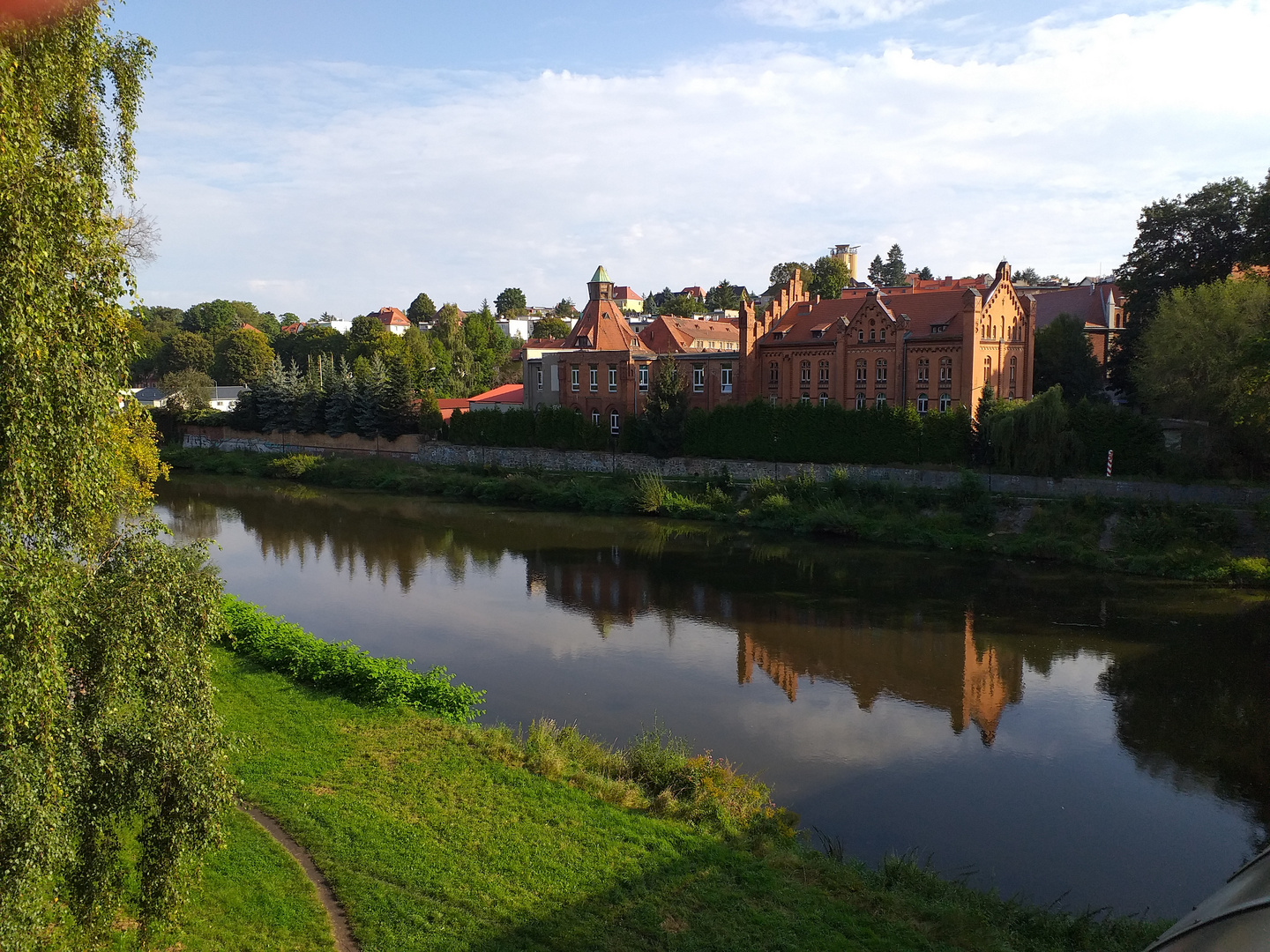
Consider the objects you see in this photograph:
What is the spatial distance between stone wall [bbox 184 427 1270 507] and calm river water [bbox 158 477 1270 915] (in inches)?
190

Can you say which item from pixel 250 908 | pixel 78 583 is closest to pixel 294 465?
pixel 250 908

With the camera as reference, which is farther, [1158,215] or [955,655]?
[1158,215]

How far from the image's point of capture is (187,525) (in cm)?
3569

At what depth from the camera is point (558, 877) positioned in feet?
32.0

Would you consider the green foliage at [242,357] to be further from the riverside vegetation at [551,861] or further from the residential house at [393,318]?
the riverside vegetation at [551,861]

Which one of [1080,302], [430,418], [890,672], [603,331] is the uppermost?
[1080,302]

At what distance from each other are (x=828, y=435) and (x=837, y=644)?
1922cm

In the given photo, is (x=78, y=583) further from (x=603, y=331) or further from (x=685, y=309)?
(x=685, y=309)

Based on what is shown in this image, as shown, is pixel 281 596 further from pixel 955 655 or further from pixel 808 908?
pixel 808 908

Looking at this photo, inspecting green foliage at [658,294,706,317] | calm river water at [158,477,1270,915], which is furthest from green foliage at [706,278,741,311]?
calm river water at [158,477,1270,915]

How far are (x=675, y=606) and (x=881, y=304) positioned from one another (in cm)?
2122

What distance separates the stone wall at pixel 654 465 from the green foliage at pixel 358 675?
23.0m

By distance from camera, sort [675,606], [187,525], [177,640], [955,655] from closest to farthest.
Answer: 1. [177,640]
2. [955,655]
3. [675,606]
4. [187,525]

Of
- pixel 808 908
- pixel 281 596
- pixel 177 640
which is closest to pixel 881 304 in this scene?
pixel 281 596
